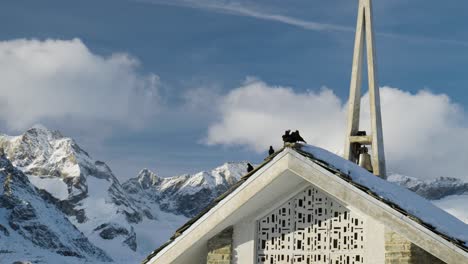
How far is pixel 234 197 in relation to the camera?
42.7ft

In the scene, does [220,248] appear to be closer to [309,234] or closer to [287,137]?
[309,234]

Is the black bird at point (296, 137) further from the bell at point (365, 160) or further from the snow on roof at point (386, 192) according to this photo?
the bell at point (365, 160)

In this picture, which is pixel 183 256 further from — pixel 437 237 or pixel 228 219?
pixel 437 237

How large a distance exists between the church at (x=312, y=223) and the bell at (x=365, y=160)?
601 cm

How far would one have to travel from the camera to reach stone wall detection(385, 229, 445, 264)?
12133 millimetres

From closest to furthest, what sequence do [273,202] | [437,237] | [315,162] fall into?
[437,237] < [315,162] < [273,202]

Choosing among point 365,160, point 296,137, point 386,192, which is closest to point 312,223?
point 386,192

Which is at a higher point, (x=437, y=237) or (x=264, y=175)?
(x=264, y=175)

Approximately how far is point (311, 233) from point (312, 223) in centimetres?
15

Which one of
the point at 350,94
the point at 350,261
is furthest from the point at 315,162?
the point at 350,94

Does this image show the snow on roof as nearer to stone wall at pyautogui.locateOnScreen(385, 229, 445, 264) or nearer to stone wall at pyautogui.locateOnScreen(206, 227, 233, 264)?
stone wall at pyautogui.locateOnScreen(385, 229, 445, 264)

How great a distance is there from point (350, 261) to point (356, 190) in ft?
3.65

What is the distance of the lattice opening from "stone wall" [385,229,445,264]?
427 mm

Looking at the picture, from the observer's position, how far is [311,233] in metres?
13.0
